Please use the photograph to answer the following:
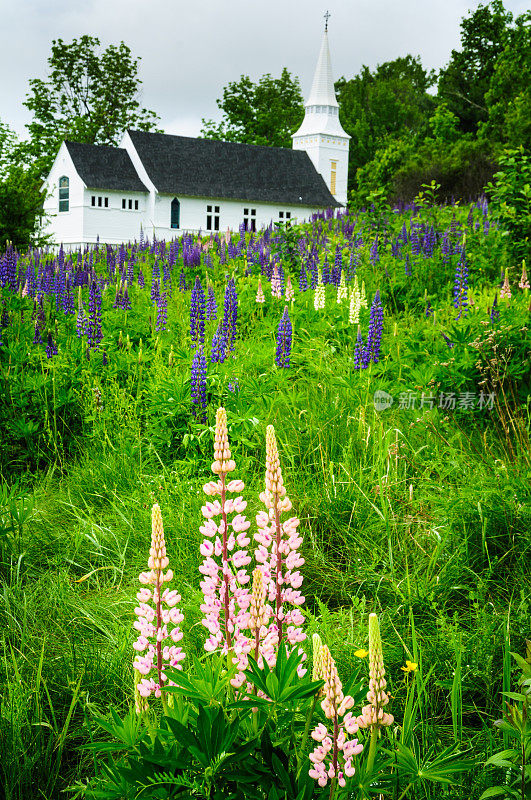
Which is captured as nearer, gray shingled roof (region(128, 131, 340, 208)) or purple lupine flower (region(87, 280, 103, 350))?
purple lupine flower (region(87, 280, 103, 350))

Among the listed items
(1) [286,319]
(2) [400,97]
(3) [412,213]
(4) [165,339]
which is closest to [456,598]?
(1) [286,319]

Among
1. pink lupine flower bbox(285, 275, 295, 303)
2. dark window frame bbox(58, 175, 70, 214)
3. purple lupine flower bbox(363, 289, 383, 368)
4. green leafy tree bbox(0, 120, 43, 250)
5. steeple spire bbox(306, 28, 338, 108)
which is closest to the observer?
purple lupine flower bbox(363, 289, 383, 368)

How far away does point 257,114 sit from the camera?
192ft

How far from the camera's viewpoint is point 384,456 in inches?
158

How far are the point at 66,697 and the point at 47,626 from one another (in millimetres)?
536

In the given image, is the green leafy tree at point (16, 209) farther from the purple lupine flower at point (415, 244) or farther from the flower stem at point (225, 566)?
the flower stem at point (225, 566)

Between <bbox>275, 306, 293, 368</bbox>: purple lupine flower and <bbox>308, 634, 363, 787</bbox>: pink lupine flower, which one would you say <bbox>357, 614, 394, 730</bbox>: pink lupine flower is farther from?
<bbox>275, 306, 293, 368</bbox>: purple lupine flower

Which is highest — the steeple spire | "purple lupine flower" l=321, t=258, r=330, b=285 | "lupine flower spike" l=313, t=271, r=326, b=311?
the steeple spire

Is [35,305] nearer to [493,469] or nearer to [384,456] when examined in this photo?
[384,456]

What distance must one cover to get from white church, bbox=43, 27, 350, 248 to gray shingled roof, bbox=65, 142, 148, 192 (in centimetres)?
6

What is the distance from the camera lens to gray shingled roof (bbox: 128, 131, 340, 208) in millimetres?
43031

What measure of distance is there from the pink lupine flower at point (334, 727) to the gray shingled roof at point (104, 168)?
138ft

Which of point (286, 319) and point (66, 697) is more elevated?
point (286, 319)

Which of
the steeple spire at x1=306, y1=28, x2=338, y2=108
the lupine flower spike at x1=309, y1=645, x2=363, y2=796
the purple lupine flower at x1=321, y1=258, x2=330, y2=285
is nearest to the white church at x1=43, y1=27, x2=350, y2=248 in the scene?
the steeple spire at x1=306, y1=28, x2=338, y2=108
